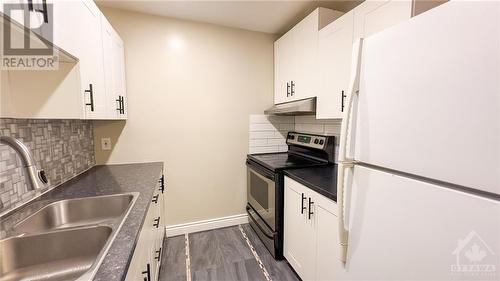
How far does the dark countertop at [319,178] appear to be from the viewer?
1.36 meters

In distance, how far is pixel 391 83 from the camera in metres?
0.83

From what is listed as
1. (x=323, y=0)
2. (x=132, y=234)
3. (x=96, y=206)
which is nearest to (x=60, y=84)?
(x=96, y=206)

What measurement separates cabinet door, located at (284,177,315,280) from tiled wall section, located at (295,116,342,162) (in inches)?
27.7

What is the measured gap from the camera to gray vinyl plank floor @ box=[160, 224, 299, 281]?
1812 millimetres

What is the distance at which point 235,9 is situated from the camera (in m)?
2.05

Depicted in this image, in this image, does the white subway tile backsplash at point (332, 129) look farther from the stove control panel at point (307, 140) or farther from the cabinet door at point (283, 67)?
the cabinet door at point (283, 67)

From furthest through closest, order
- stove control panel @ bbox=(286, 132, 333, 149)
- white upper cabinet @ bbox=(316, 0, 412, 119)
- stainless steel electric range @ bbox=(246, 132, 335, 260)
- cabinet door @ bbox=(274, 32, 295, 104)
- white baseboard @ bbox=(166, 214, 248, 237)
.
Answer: white baseboard @ bbox=(166, 214, 248, 237) < cabinet door @ bbox=(274, 32, 295, 104) < stove control panel @ bbox=(286, 132, 333, 149) < stainless steel electric range @ bbox=(246, 132, 335, 260) < white upper cabinet @ bbox=(316, 0, 412, 119)

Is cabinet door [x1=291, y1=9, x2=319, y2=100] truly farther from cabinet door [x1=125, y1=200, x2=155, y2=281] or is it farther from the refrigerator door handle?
cabinet door [x1=125, y1=200, x2=155, y2=281]

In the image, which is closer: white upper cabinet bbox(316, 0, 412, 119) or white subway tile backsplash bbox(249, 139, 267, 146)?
white upper cabinet bbox(316, 0, 412, 119)

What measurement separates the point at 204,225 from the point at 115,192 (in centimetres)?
138

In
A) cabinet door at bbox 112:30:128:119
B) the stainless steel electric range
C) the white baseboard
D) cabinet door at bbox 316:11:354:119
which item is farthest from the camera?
the white baseboard

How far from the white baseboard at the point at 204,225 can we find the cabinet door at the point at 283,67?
1.51 metres

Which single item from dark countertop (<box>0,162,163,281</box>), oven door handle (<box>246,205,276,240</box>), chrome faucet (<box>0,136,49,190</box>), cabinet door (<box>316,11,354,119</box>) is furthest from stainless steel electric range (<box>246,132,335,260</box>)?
chrome faucet (<box>0,136,49,190</box>)

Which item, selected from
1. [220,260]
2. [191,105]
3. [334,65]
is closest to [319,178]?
[334,65]
